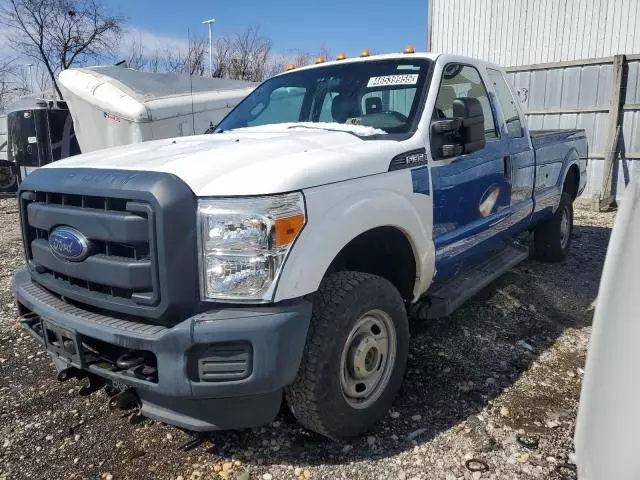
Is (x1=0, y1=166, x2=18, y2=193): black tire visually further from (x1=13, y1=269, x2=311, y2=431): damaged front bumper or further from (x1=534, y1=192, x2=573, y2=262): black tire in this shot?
(x1=13, y1=269, x2=311, y2=431): damaged front bumper

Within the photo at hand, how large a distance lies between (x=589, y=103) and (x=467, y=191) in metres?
7.96

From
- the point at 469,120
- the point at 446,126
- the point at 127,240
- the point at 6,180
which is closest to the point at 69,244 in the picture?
the point at 127,240

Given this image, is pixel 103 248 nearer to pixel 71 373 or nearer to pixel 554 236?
pixel 71 373

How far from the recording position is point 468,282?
381 centimetres

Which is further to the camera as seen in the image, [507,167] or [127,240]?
[507,167]

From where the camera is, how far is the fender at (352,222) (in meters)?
2.23

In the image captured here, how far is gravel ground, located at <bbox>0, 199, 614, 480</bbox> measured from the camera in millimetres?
2594

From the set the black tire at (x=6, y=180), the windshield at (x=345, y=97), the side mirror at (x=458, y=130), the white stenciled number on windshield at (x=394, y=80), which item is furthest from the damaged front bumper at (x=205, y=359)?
the black tire at (x=6, y=180)

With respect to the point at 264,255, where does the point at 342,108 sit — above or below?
above

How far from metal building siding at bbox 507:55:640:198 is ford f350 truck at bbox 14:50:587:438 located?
24.9 feet

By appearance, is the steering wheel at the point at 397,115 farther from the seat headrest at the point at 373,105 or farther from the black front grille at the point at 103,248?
the black front grille at the point at 103,248

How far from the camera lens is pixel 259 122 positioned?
3.91 metres

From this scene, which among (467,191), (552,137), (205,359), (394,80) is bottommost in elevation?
(205,359)

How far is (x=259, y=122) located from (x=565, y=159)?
3464 millimetres
